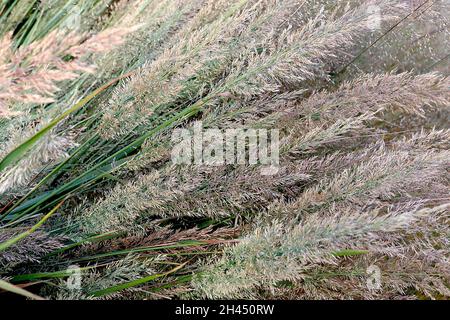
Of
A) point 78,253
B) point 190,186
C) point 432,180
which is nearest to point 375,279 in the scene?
point 432,180

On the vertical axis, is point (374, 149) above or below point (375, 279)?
above

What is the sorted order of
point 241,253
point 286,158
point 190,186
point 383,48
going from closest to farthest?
point 241,253, point 190,186, point 286,158, point 383,48

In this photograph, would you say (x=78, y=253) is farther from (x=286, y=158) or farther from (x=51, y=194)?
(x=286, y=158)

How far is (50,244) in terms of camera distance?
0.89 metres

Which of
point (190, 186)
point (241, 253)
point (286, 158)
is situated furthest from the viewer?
point (286, 158)

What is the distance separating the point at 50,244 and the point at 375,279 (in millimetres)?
665

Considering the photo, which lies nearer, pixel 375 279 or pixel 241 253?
pixel 241 253

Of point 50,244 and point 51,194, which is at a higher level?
point 51,194

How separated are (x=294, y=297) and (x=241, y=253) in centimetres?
23
